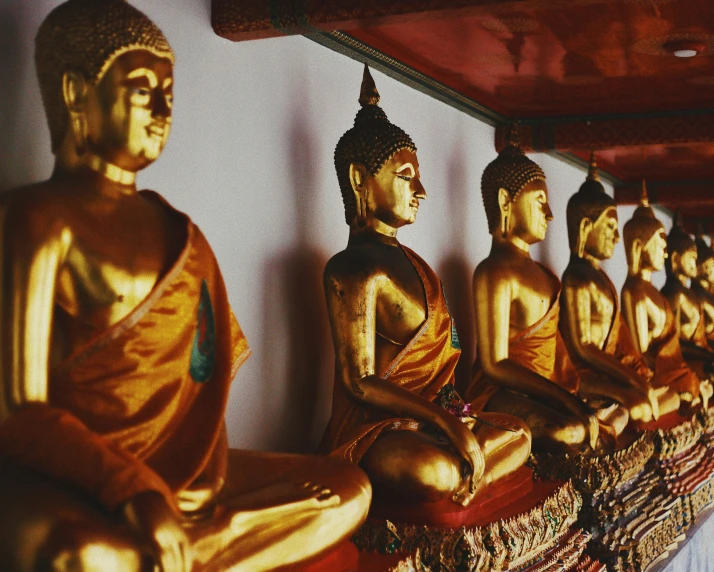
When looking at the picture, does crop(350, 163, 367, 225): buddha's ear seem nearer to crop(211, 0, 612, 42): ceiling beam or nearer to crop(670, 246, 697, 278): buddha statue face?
crop(211, 0, 612, 42): ceiling beam

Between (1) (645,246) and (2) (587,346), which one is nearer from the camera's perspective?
(2) (587,346)

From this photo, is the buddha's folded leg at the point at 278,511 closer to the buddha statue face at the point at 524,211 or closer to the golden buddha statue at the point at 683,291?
the buddha statue face at the point at 524,211

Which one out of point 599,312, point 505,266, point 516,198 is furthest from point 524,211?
point 599,312

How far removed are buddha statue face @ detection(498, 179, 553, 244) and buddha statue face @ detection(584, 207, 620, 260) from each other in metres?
0.82

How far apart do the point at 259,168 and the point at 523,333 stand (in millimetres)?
1303

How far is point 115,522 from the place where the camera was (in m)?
1.63

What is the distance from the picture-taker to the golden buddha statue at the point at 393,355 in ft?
8.62

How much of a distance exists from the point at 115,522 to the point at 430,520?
3.89 ft

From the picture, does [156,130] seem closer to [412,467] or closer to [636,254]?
[412,467]

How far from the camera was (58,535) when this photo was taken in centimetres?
157

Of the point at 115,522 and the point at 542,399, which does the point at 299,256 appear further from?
the point at 115,522

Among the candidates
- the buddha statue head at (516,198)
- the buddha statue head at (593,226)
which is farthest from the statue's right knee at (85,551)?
the buddha statue head at (593,226)

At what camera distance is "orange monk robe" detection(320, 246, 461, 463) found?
269 cm

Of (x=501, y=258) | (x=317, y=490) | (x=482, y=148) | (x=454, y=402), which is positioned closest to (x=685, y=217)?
(x=482, y=148)
